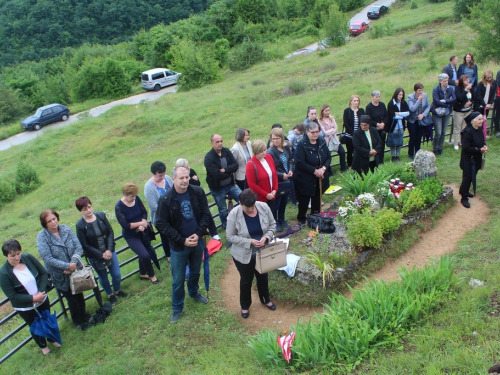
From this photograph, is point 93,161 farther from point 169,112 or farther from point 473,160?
point 473,160

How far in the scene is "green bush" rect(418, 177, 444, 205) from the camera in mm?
7762

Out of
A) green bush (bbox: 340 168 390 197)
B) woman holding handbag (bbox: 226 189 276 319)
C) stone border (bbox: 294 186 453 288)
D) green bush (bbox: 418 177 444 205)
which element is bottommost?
stone border (bbox: 294 186 453 288)

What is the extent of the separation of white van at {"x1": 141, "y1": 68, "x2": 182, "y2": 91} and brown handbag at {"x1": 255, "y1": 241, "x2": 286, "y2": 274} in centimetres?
3283

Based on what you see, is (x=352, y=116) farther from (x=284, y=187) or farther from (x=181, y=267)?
(x=181, y=267)

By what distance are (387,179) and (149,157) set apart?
39.6 feet

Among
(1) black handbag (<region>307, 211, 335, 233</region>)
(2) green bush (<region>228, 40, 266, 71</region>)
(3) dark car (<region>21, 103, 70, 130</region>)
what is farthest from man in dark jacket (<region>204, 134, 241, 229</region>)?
(2) green bush (<region>228, 40, 266, 71</region>)

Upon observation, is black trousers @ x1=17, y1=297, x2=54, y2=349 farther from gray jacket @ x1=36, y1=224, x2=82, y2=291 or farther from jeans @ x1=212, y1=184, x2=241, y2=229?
jeans @ x1=212, y1=184, x2=241, y2=229

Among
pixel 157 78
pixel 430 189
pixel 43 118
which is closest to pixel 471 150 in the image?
pixel 430 189

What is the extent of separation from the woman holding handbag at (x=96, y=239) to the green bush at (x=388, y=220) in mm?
4278

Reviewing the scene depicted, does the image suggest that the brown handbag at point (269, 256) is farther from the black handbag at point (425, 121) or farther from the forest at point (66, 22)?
the forest at point (66, 22)

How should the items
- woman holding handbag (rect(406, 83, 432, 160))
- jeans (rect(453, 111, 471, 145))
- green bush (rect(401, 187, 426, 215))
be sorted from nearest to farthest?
green bush (rect(401, 187, 426, 215)), woman holding handbag (rect(406, 83, 432, 160)), jeans (rect(453, 111, 471, 145))

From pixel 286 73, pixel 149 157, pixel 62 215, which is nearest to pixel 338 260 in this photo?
pixel 62 215

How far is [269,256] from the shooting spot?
576 cm

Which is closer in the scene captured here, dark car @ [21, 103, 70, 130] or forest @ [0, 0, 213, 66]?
dark car @ [21, 103, 70, 130]
